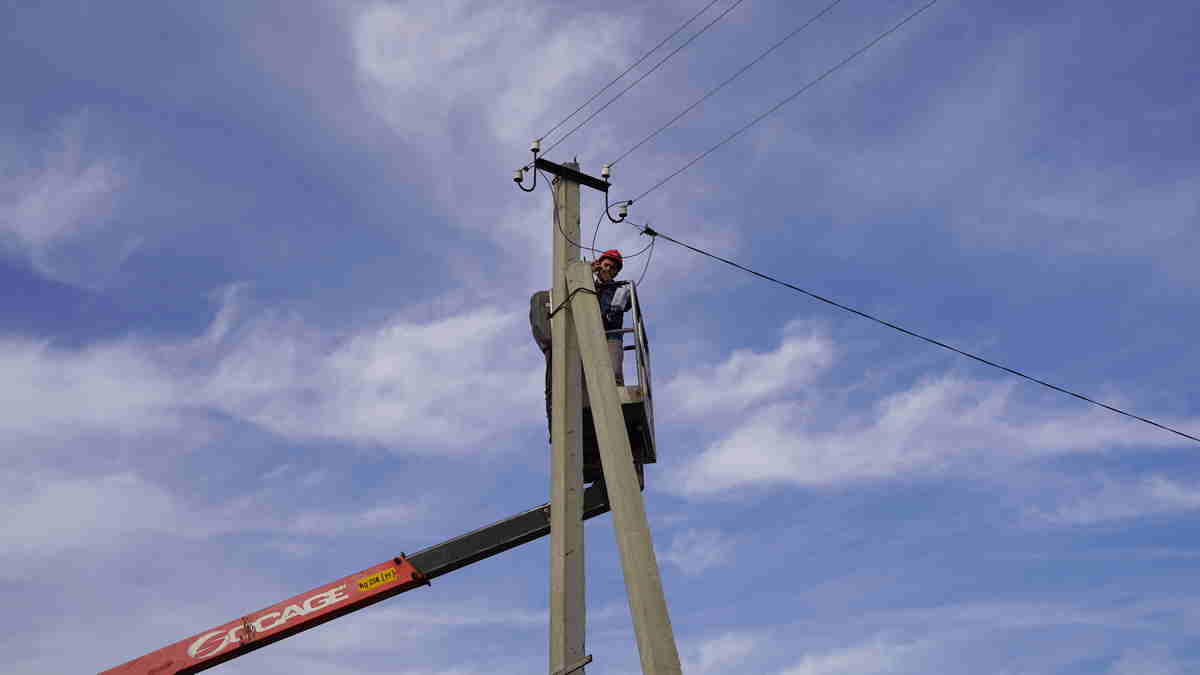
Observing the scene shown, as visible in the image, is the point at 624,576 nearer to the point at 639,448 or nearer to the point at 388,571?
the point at 639,448

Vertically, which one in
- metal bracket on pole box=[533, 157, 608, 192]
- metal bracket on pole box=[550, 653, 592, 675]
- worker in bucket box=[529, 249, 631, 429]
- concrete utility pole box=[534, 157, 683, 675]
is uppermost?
metal bracket on pole box=[533, 157, 608, 192]

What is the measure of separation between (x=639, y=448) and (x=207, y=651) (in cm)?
640

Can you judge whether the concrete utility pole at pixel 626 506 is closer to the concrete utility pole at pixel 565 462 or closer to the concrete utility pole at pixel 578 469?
the concrete utility pole at pixel 578 469

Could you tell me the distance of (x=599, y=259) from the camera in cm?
1149

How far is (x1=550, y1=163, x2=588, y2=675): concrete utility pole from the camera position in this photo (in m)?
9.62

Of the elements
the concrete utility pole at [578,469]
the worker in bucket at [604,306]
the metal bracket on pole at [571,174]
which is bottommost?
the concrete utility pole at [578,469]

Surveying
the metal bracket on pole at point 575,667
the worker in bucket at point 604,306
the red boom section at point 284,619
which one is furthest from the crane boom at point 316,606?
the metal bracket on pole at point 575,667

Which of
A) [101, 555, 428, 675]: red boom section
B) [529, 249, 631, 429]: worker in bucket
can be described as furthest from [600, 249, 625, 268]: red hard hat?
[101, 555, 428, 675]: red boom section

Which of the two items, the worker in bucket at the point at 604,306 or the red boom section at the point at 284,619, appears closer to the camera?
the worker in bucket at the point at 604,306

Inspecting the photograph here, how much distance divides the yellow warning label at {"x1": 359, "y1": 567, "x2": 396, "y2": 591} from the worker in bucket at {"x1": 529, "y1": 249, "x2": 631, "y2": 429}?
3710 mm

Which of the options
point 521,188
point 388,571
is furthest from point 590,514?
point 521,188

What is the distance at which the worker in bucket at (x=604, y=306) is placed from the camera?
1131cm

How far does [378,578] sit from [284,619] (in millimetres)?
1266

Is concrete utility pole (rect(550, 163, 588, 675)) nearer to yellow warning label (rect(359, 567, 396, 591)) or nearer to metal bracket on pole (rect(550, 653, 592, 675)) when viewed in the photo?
metal bracket on pole (rect(550, 653, 592, 675))
